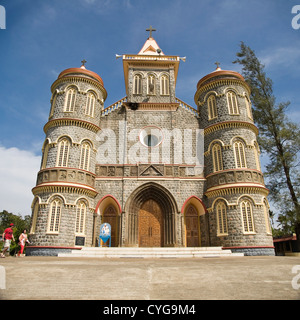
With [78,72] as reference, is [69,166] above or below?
below

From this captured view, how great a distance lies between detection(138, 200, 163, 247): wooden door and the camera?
62.2 ft

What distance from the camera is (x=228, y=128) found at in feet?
64.0

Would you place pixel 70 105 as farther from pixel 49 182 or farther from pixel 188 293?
pixel 188 293

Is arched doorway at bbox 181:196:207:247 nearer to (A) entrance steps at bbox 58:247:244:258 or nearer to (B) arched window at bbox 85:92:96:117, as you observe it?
(A) entrance steps at bbox 58:247:244:258

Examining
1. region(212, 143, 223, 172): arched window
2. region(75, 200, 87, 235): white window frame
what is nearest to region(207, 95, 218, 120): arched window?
region(212, 143, 223, 172): arched window

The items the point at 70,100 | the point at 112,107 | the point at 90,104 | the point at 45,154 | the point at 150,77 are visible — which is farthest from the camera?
the point at 150,77

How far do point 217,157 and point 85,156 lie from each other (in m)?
10.5

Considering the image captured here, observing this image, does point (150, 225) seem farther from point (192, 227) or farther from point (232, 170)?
point (232, 170)

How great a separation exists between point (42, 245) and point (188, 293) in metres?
14.4

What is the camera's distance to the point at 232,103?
20.3 m

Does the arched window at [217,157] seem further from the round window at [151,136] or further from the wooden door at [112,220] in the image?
the wooden door at [112,220]

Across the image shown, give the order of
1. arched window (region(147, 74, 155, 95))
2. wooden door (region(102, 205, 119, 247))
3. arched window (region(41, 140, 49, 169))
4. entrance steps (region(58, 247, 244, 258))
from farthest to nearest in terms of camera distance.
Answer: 1. arched window (region(147, 74, 155, 95))
2. wooden door (region(102, 205, 119, 247))
3. arched window (region(41, 140, 49, 169))
4. entrance steps (region(58, 247, 244, 258))

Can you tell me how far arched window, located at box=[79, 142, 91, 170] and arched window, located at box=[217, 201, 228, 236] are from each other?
417 inches

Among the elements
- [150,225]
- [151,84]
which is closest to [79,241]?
[150,225]
